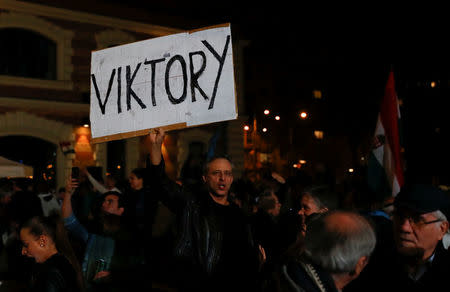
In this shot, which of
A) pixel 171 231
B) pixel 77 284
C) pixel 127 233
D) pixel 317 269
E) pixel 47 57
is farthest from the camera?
pixel 47 57

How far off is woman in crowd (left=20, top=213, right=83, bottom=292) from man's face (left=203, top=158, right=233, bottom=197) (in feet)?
3.83

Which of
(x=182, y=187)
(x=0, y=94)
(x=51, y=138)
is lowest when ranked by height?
(x=182, y=187)

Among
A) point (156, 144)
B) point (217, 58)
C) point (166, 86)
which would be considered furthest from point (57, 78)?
point (156, 144)

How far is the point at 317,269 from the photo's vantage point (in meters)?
2.01

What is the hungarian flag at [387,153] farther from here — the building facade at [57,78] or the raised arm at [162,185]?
the building facade at [57,78]

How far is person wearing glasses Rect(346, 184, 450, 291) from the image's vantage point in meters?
2.67

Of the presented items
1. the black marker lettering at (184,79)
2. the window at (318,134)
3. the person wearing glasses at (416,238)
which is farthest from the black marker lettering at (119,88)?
the window at (318,134)

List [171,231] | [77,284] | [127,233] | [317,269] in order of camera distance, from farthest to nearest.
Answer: [171,231] → [127,233] → [77,284] → [317,269]

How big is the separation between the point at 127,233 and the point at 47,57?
13.6 metres

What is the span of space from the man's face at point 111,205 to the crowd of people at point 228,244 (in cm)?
1

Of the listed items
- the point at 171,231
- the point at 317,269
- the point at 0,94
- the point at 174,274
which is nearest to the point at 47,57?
the point at 0,94

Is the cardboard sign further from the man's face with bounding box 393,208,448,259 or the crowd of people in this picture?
the man's face with bounding box 393,208,448,259

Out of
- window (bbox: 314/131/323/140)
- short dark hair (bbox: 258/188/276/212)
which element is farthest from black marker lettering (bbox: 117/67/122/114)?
window (bbox: 314/131/323/140)

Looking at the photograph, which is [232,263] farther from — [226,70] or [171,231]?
[171,231]
